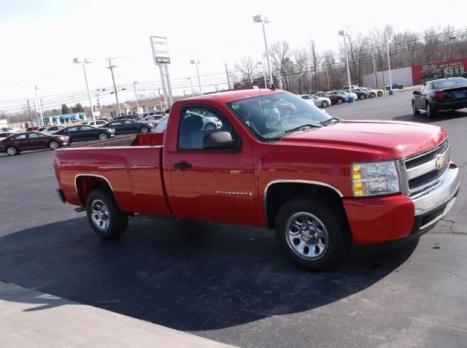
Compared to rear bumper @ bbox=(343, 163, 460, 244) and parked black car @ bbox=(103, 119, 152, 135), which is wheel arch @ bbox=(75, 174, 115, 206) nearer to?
rear bumper @ bbox=(343, 163, 460, 244)

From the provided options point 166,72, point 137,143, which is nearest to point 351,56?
point 166,72

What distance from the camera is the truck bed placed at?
6.27 meters

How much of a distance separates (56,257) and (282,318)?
391 cm

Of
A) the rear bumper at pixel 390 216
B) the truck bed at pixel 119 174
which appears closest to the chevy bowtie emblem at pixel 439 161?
the rear bumper at pixel 390 216

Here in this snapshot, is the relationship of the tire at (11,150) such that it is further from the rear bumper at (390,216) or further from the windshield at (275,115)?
the rear bumper at (390,216)

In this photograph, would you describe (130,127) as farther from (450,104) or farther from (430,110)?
(450,104)

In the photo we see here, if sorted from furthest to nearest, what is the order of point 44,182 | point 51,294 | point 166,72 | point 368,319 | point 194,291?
point 166,72, point 44,182, point 51,294, point 194,291, point 368,319

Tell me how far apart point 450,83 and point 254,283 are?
15.3 meters

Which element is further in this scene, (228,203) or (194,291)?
(228,203)

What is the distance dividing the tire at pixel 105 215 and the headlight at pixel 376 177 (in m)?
3.88

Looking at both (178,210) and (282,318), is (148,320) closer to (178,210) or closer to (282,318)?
(282,318)

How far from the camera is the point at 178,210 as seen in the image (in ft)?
20.1

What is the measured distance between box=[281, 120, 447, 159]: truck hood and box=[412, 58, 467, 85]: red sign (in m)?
90.6

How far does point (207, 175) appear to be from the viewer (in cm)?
558
